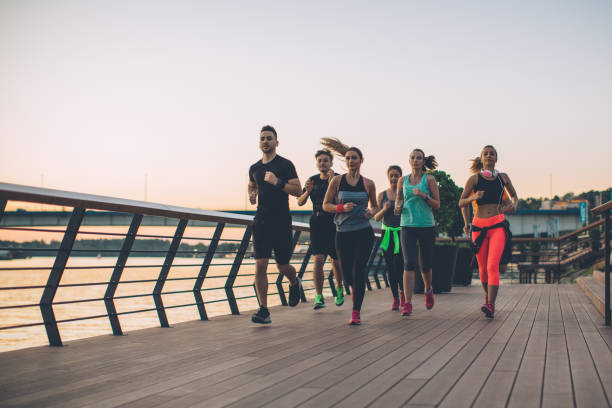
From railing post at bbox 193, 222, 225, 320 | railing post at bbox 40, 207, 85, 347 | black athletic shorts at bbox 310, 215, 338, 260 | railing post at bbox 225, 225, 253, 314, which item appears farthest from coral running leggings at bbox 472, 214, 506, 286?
railing post at bbox 40, 207, 85, 347

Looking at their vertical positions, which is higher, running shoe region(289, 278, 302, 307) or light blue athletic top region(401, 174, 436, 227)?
light blue athletic top region(401, 174, 436, 227)

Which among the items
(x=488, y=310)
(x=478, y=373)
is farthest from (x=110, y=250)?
(x=488, y=310)

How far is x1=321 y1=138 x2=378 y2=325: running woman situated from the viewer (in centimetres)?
630

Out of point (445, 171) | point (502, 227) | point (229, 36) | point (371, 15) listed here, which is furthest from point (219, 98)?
point (502, 227)

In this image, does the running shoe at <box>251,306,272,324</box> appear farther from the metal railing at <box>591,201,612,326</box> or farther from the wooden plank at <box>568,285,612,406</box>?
the metal railing at <box>591,201,612,326</box>

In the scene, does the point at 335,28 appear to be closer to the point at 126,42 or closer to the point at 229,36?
the point at 229,36

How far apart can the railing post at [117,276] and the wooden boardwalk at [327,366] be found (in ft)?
0.68

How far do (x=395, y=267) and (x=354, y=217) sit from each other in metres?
1.74

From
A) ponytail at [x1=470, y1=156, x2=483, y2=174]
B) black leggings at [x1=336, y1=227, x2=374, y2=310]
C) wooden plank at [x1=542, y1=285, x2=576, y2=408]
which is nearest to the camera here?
wooden plank at [x1=542, y1=285, x2=576, y2=408]

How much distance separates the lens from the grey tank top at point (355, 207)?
639cm

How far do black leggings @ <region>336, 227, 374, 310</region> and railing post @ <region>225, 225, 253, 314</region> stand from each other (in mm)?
1348

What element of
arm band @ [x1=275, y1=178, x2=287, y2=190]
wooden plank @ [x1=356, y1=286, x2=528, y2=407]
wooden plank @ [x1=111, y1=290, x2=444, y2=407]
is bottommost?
wooden plank @ [x1=111, y1=290, x2=444, y2=407]

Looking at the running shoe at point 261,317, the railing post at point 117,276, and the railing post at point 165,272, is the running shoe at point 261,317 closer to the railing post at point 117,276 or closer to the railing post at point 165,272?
the railing post at point 165,272

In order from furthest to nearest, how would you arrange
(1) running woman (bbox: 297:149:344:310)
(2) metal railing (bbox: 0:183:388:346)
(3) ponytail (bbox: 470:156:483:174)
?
(1) running woman (bbox: 297:149:344:310), (3) ponytail (bbox: 470:156:483:174), (2) metal railing (bbox: 0:183:388:346)
